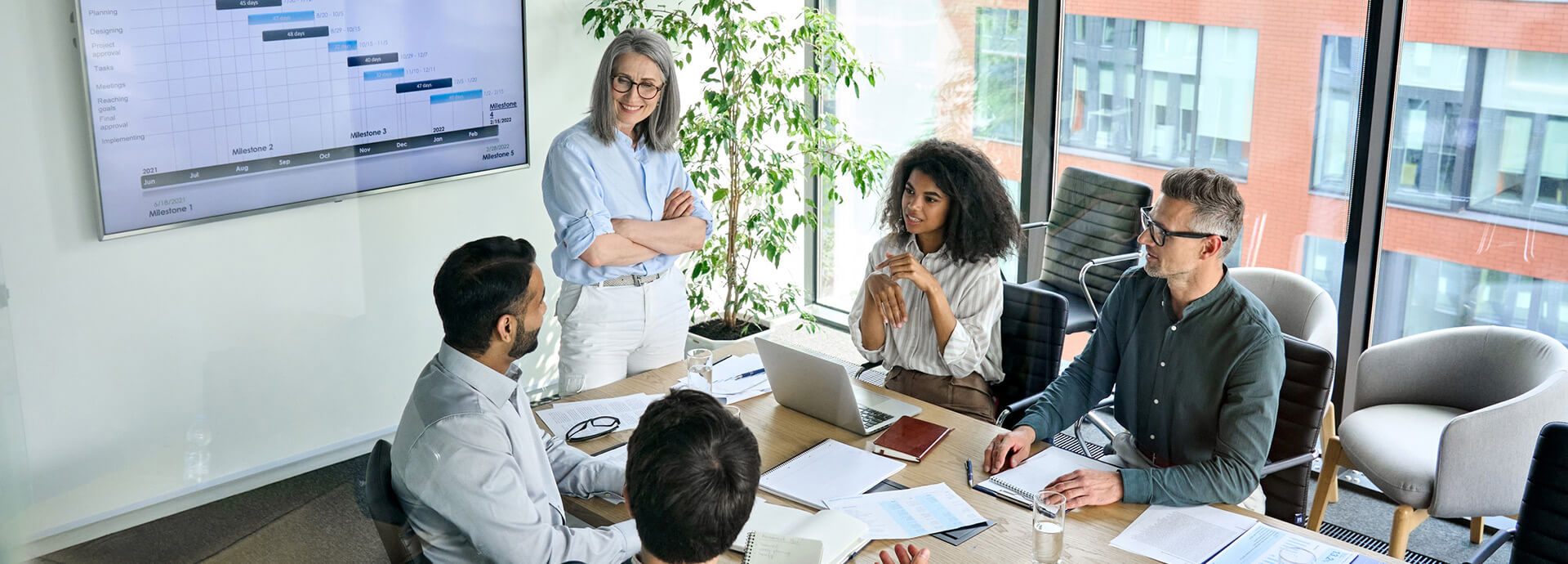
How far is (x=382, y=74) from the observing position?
3.22 metres

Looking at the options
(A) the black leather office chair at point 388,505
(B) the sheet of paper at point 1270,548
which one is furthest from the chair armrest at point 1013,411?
(A) the black leather office chair at point 388,505

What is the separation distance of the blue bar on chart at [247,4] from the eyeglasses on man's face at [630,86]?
907mm

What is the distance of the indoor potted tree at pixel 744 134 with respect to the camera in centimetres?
459

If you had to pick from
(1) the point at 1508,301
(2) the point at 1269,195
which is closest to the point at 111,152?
(2) the point at 1269,195

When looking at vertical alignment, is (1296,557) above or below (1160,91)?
below

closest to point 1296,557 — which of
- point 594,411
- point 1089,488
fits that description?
point 1089,488

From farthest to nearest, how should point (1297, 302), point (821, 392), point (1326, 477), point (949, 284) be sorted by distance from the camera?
1. point (1297, 302)
2. point (1326, 477)
3. point (949, 284)
4. point (821, 392)

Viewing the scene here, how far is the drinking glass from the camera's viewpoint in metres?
1.89

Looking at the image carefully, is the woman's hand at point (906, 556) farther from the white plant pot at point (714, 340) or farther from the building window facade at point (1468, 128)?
the building window facade at point (1468, 128)

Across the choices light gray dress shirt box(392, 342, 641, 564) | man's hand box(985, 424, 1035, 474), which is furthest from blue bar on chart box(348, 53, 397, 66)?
man's hand box(985, 424, 1035, 474)

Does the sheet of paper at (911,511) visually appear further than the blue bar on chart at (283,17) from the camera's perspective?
No

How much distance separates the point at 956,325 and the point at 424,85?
179 centimetres

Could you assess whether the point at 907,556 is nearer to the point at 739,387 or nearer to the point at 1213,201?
the point at 739,387

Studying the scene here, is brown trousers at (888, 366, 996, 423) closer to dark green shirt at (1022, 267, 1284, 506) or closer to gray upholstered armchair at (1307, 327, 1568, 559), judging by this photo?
dark green shirt at (1022, 267, 1284, 506)
